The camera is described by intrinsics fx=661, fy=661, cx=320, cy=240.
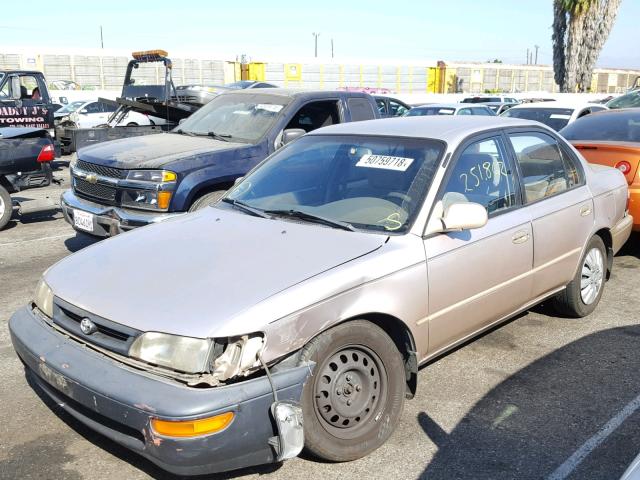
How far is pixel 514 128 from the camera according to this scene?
14.9ft

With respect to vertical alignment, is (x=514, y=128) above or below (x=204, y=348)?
above

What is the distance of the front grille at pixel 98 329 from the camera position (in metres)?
2.87

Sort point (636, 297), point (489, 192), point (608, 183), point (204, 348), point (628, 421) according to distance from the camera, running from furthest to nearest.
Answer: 1. point (636, 297)
2. point (608, 183)
3. point (489, 192)
4. point (628, 421)
5. point (204, 348)

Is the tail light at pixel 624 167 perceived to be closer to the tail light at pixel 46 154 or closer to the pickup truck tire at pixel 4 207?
the tail light at pixel 46 154

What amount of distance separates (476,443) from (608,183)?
2840 mm

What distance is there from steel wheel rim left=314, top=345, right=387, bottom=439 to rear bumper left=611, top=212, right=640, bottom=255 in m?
3.03

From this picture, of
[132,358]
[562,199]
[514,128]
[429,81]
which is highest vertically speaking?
[429,81]

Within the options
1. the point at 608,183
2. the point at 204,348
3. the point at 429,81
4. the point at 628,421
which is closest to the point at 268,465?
the point at 204,348

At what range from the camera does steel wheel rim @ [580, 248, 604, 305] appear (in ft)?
16.6

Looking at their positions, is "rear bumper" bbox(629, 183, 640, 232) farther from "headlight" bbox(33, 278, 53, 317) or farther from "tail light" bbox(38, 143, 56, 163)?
"tail light" bbox(38, 143, 56, 163)

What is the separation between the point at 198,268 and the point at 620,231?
12.6 ft

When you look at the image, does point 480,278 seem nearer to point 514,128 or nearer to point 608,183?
point 514,128

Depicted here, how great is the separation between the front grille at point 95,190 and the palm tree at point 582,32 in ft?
105

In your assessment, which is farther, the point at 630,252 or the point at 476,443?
the point at 630,252
